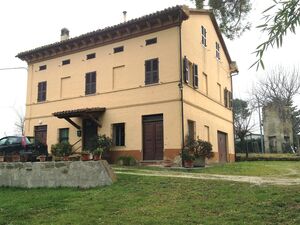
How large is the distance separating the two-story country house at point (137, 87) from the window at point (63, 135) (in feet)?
0.22

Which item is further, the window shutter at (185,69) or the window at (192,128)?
A: the window at (192,128)

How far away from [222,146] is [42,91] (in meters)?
13.3

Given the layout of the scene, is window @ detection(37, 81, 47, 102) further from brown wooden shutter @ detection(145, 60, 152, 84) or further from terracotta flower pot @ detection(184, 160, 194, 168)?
terracotta flower pot @ detection(184, 160, 194, 168)

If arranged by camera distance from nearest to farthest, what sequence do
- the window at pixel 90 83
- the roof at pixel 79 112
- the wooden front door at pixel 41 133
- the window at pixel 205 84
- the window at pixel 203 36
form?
the roof at pixel 79 112 < the window at pixel 90 83 < the window at pixel 205 84 < the window at pixel 203 36 < the wooden front door at pixel 41 133

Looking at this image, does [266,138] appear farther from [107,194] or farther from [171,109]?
[107,194]

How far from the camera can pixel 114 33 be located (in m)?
22.7

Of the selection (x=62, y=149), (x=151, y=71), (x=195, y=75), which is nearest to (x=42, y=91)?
(x=62, y=149)

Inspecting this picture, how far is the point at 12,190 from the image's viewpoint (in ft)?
45.4

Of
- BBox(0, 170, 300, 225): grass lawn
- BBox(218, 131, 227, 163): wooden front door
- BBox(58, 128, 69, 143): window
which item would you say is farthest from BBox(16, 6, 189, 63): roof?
BBox(0, 170, 300, 225): grass lawn

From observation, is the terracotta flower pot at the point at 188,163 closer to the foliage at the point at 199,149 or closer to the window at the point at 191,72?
the foliage at the point at 199,149

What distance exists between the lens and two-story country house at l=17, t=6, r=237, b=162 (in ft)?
67.2

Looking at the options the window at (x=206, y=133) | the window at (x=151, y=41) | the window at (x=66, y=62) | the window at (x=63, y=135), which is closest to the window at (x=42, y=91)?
the window at (x=66, y=62)

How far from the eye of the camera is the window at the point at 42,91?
26.2 m

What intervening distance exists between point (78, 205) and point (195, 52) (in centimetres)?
1510
